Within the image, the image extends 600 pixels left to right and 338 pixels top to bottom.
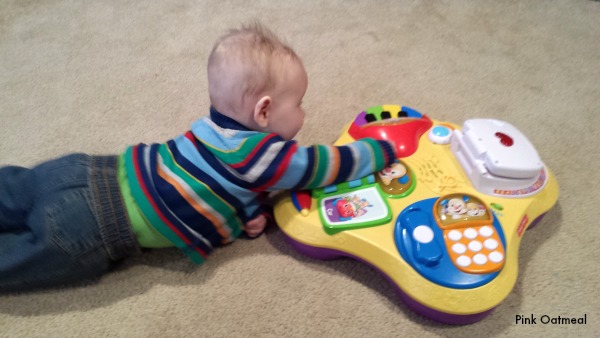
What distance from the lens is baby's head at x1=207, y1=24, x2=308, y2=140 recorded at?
672 millimetres

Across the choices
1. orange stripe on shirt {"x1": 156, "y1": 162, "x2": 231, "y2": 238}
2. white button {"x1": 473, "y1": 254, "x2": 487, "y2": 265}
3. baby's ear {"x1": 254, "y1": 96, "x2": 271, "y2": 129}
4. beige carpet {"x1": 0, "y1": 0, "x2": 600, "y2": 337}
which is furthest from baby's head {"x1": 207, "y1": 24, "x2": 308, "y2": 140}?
white button {"x1": 473, "y1": 254, "x2": 487, "y2": 265}

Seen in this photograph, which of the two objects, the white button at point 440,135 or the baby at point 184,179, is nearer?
the baby at point 184,179

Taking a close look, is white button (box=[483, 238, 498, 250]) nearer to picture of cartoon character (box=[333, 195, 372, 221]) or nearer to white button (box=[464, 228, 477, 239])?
white button (box=[464, 228, 477, 239])

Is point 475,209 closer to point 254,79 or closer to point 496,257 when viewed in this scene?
point 496,257

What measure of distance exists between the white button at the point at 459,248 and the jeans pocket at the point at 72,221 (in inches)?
20.9

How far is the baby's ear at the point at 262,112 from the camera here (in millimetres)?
689

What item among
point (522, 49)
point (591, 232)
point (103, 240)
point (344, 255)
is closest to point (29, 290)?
point (103, 240)

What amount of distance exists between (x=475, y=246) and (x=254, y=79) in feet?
1.31

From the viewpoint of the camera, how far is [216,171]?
2.34 ft

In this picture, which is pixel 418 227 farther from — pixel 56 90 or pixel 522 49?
pixel 56 90

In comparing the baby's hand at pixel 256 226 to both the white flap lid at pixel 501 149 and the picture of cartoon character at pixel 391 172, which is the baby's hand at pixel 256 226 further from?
the white flap lid at pixel 501 149

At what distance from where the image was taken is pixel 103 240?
2.36 feet

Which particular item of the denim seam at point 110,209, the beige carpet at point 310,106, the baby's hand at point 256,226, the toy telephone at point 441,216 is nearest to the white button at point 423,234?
the toy telephone at point 441,216

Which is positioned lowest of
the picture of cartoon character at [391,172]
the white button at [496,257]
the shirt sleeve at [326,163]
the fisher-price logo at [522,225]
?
the fisher-price logo at [522,225]
